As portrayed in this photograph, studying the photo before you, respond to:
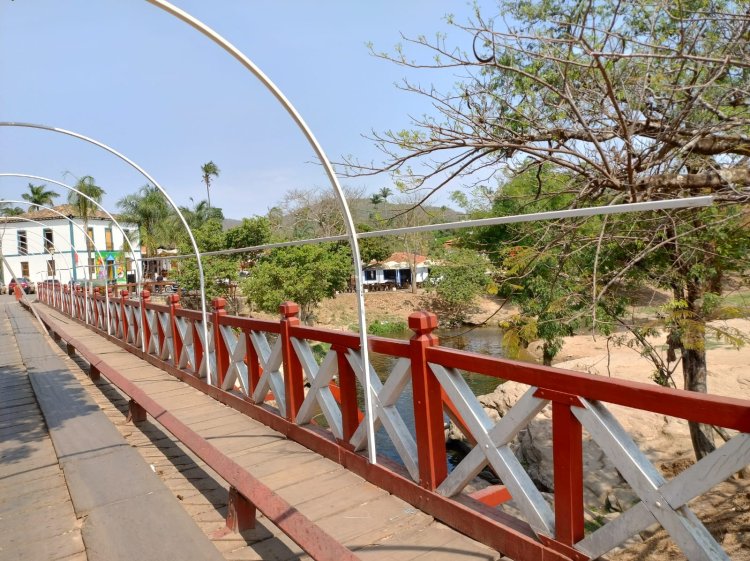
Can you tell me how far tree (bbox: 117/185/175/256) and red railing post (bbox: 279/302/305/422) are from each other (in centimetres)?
3580

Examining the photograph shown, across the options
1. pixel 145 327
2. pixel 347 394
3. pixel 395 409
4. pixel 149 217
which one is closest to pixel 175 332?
pixel 145 327

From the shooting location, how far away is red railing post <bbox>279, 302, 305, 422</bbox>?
3.80 meters

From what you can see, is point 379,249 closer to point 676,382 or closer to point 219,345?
point 676,382

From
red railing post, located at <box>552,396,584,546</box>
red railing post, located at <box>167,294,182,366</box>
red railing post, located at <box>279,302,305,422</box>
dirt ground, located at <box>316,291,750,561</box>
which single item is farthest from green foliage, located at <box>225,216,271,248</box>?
red railing post, located at <box>552,396,584,546</box>

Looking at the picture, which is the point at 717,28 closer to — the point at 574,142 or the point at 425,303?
the point at 574,142

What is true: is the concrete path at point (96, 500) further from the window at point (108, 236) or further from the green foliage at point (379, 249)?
the window at point (108, 236)

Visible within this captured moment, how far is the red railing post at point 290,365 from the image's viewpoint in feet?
12.5

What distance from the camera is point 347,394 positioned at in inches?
129

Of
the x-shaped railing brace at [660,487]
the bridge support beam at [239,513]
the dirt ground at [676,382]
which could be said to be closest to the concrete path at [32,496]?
the bridge support beam at [239,513]

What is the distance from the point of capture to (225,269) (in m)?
26.5

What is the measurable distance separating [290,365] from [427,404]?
146cm

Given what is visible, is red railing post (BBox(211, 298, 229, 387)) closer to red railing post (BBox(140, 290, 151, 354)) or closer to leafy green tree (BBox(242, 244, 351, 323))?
red railing post (BBox(140, 290, 151, 354))

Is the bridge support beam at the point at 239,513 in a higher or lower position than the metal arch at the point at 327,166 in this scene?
lower

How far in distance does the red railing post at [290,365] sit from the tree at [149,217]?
Result: 3580cm
